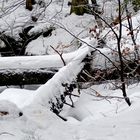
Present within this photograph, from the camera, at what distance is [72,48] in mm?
10141

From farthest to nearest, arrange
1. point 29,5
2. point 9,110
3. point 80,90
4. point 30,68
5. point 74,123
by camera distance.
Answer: point 29,5
point 30,68
point 80,90
point 74,123
point 9,110

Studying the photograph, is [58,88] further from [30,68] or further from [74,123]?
[30,68]

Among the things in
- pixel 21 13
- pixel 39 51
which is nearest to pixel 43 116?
pixel 39 51

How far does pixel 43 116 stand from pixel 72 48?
5583mm

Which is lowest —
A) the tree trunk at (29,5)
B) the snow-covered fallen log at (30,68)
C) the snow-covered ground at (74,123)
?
the tree trunk at (29,5)

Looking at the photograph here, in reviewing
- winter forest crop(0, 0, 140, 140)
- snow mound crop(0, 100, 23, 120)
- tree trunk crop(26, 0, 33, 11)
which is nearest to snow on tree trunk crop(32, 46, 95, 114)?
winter forest crop(0, 0, 140, 140)

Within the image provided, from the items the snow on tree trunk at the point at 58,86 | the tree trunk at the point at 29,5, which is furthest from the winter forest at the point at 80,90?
the tree trunk at the point at 29,5

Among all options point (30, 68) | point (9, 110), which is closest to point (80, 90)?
point (30, 68)

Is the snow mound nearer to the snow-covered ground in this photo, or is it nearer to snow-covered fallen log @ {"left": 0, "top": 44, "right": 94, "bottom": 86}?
the snow-covered ground

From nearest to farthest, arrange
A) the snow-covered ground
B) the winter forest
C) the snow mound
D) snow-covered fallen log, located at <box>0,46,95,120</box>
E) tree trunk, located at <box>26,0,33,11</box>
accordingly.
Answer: the snow-covered ground, the winter forest, the snow mound, snow-covered fallen log, located at <box>0,46,95,120</box>, tree trunk, located at <box>26,0,33,11</box>

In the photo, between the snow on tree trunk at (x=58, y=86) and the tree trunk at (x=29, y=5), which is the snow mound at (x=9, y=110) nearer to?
the snow on tree trunk at (x=58, y=86)

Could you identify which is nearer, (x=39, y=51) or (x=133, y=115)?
(x=133, y=115)

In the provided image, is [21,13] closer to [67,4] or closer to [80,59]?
[67,4]

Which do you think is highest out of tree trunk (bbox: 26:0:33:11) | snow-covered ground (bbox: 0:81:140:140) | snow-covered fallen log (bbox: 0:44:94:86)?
snow-covered ground (bbox: 0:81:140:140)
